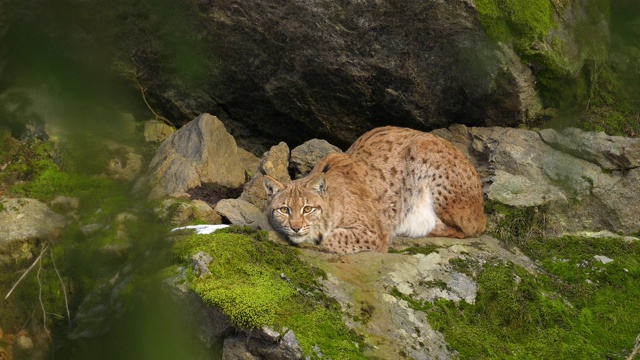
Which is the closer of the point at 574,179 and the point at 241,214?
the point at 241,214

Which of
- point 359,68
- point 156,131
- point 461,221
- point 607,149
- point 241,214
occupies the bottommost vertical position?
point 241,214

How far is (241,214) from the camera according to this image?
7.11 meters

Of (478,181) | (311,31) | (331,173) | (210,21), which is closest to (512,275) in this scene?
(478,181)

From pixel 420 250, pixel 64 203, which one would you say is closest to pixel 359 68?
pixel 420 250

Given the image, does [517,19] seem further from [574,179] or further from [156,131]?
[156,131]

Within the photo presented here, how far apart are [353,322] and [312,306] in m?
0.32

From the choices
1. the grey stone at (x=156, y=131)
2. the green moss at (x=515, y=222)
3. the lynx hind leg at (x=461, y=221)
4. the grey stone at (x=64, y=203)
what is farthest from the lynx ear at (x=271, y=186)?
the green moss at (x=515, y=222)

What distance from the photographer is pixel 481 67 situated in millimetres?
7512

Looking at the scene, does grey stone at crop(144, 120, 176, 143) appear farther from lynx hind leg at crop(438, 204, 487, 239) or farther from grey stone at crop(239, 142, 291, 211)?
lynx hind leg at crop(438, 204, 487, 239)

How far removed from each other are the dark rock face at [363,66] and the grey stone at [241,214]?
1698 mm

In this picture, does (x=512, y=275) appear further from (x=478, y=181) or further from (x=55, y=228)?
(x=55, y=228)

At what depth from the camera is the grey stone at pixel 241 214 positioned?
6969mm

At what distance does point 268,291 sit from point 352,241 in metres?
1.92

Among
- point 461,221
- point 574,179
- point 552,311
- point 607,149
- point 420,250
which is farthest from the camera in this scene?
point 607,149
